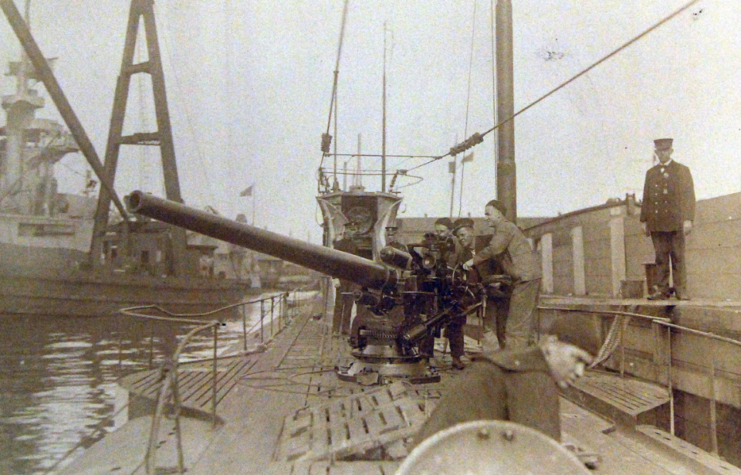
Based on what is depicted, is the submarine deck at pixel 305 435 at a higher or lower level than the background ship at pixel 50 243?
lower

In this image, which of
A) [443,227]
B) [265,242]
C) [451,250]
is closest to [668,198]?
[443,227]

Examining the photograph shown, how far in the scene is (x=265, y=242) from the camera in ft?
A: 17.8

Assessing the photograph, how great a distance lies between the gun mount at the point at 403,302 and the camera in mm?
6637

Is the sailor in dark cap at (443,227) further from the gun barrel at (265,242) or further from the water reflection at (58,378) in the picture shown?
the water reflection at (58,378)

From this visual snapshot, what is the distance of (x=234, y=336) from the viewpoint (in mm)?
21969

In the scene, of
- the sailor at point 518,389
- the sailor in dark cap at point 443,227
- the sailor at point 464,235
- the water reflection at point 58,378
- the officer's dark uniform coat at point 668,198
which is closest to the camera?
the sailor at point 518,389

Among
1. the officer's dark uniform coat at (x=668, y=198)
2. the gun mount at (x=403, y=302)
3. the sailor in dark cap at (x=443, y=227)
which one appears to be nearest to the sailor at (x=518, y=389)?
the gun mount at (x=403, y=302)

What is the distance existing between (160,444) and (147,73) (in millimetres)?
6846

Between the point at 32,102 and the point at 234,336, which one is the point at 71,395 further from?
the point at 32,102

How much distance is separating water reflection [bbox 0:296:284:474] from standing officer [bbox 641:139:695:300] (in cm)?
684

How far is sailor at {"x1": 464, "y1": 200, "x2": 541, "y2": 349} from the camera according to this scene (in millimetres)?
6465

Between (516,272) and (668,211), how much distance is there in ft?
10.2

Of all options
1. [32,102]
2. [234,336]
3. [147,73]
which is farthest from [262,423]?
[32,102]

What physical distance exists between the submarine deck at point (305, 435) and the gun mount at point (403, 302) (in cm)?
34
